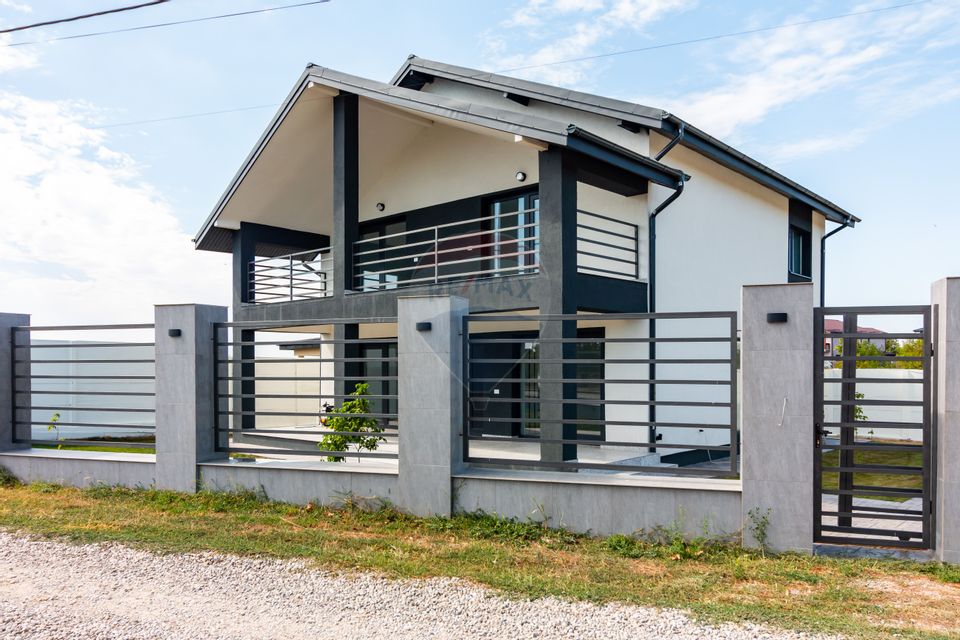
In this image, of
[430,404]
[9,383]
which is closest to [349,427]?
[430,404]

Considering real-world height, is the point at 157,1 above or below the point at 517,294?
above

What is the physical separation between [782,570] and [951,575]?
119 cm

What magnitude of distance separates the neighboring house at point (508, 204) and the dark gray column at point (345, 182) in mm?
32

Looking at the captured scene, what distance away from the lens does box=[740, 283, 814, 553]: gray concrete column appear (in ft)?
17.1

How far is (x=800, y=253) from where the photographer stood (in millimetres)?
16516

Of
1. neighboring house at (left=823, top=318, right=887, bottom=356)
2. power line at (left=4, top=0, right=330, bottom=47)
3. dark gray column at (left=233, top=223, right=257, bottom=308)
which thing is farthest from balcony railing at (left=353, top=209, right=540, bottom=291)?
neighboring house at (left=823, top=318, right=887, bottom=356)

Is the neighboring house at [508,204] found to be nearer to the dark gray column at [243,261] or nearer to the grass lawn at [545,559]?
the dark gray column at [243,261]

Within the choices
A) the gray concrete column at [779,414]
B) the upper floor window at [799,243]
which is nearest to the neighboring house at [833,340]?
the gray concrete column at [779,414]

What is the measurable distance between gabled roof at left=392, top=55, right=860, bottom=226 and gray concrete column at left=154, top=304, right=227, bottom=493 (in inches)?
287

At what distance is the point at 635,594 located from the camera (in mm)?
4309

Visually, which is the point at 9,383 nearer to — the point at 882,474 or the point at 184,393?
the point at 184,393

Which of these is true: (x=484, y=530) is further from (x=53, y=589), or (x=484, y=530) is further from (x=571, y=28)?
(x=571, y=28)

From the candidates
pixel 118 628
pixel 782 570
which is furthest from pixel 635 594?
pixel 118 628

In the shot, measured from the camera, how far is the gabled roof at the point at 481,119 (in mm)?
9242
